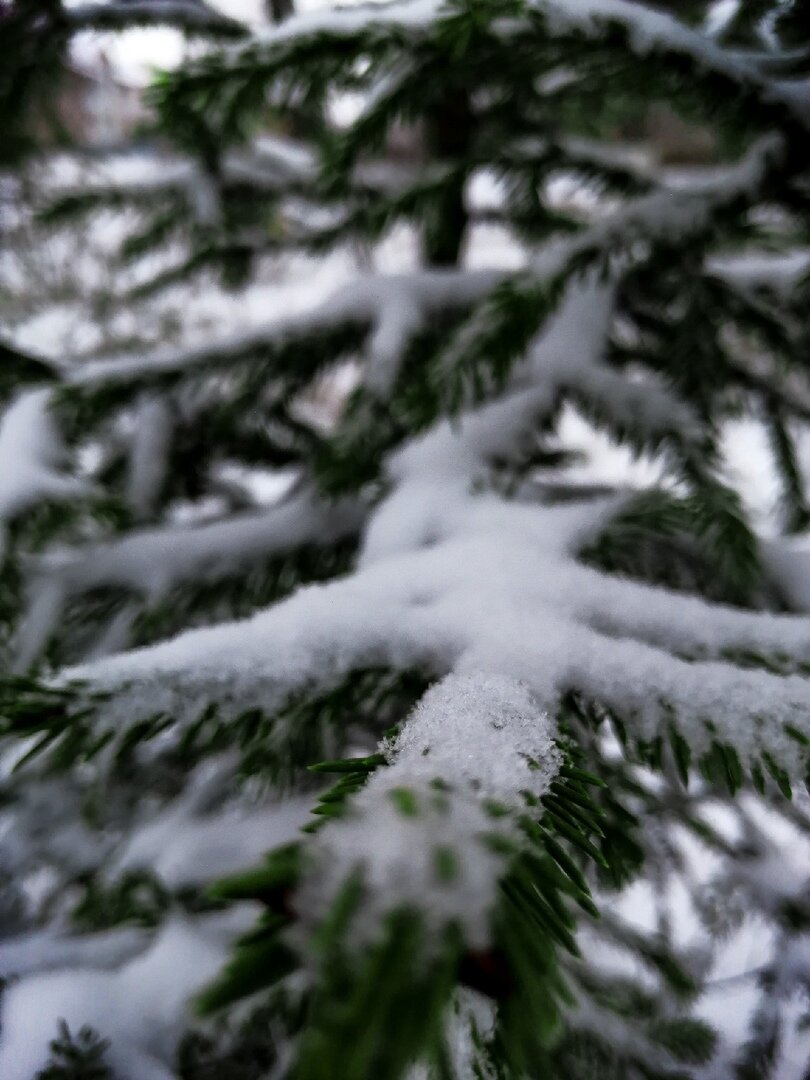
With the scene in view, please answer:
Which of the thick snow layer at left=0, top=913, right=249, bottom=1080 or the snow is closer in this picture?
the thick snow layer at left=0, top=913, right=249, bottom=1080

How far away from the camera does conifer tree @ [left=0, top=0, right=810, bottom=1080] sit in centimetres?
33

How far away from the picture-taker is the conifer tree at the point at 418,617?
1.08 ft

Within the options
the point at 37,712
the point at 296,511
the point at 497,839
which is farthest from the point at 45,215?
the point at 497,839

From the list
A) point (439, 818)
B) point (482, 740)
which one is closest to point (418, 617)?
point (482, 740)

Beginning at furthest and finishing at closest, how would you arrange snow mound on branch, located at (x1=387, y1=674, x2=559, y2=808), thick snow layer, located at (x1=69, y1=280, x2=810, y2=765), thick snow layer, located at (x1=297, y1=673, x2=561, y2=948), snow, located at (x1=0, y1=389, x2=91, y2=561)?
snow, located at (x1=0, y1=389, x2=91, y2=561) < thick snow layer, located at (x1=69, y1=280, x2=810, y2=765) < snow mound on branch, located at (x1=387, y1=674, x2=559, y2=808) < thick snow layer, located at (x1=297, y1=673, x2=561, y2=948)

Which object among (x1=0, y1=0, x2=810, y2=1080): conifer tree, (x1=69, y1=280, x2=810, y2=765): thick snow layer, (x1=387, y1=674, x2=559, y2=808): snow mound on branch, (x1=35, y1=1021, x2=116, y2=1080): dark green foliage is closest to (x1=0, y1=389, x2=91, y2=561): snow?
(x1=0, y1=0, x2=810, y2=1080): conifer tree

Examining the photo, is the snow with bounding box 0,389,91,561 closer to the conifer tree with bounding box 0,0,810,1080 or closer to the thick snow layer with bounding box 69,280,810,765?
the conifer tree with bounding box 0,0,810,1080

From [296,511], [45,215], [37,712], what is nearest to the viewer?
[37,712]

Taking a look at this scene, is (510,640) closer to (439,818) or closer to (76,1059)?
(439,818)

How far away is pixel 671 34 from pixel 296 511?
95cm

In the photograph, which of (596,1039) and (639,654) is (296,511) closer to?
(639,654)

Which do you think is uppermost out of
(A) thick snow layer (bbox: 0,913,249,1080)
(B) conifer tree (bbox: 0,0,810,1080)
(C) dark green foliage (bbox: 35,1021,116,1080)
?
(B) conifer tree (bbox: 0,0,810,1080)

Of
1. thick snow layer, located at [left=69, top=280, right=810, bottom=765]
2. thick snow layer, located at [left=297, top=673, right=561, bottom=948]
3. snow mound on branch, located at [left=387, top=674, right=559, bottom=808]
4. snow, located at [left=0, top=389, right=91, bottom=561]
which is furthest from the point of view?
snow, located at [left=0, top=389, right=91, bottom=561]

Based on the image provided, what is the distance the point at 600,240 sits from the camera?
1134 millimetres
